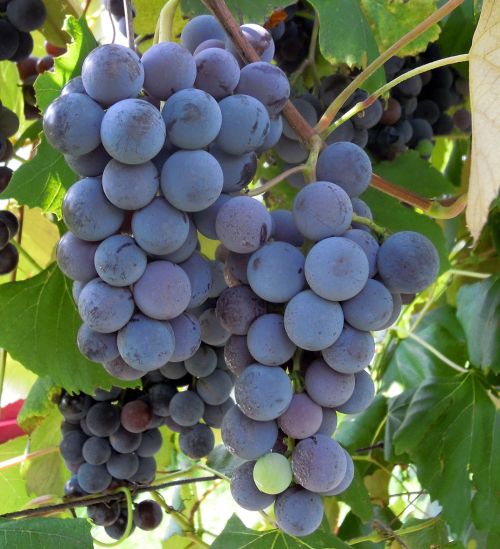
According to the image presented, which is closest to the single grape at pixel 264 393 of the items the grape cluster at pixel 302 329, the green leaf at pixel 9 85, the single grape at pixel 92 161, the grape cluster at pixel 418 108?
the grape cluster at pixel 302 329

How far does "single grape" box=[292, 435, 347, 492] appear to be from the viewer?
589mm

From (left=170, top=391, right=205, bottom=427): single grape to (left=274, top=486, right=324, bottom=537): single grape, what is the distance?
365mm

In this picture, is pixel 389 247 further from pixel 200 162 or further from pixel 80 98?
pixel 80 98

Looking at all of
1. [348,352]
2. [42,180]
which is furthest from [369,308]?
[42,180]

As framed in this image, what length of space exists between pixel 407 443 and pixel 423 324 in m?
0.44

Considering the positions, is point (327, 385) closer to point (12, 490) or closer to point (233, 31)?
point (233, 31)

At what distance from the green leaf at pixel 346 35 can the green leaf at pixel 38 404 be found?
68cm

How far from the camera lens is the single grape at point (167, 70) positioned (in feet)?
1.91

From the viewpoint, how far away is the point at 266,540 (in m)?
0.82

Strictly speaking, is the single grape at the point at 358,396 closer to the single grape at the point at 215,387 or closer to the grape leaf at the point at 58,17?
the single grape at the point at 215,387

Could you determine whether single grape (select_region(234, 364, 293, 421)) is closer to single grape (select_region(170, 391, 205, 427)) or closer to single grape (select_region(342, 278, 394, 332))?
single grape (select_region(342, 278, 394, 332))

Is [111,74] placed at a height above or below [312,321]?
above

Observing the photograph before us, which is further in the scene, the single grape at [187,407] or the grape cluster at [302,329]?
the single grape at [187,407]

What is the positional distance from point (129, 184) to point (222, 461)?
709 mm
